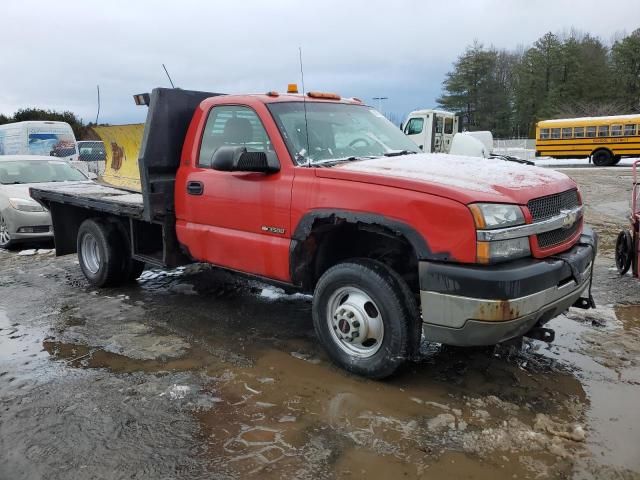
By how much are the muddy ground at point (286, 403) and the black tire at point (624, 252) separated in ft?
3.25

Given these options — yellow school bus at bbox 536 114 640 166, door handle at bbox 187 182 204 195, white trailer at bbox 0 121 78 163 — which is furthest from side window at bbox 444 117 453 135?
door handle at bbox 187 182 204 195

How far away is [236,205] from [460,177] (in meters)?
1.88

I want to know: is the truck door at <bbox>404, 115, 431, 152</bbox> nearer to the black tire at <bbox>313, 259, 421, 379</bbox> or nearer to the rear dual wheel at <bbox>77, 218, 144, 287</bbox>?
the rear dual wheel at <bbox>77, 218, 144, 287</bbox>

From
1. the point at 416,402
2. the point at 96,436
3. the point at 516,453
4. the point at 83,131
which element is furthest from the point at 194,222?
the point at 83,131

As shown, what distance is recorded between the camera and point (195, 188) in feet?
16.0

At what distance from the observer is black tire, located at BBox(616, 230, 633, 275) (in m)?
6.09

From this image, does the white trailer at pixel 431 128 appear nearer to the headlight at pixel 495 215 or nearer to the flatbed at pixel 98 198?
the flatbed at pixel 98 198

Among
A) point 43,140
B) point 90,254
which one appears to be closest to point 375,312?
point 90,254

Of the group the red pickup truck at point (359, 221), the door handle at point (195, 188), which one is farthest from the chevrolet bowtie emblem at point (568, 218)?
the door handle at point (195, 188)

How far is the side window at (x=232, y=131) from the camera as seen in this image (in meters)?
4.51

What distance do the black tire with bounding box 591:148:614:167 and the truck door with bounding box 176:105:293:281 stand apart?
26.4 m

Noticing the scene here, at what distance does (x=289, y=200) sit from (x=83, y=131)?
40.0m

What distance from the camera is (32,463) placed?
293 cm

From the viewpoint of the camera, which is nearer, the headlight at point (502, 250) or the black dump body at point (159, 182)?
the headlight at point (502, 250)
